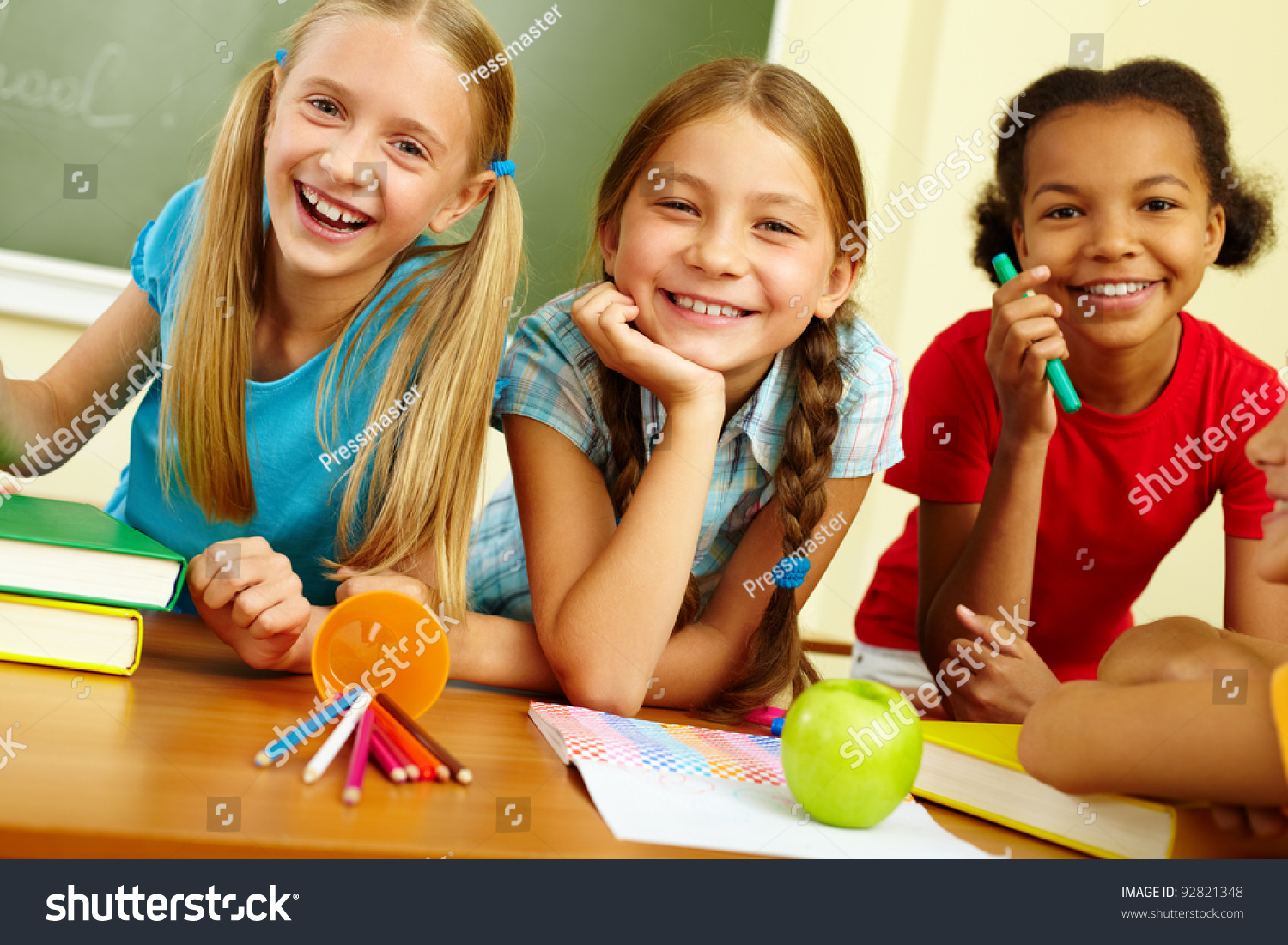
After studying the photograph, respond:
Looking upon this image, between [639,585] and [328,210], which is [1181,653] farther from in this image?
[328,210]

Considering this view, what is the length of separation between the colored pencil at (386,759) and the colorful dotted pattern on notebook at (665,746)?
0.12 meters

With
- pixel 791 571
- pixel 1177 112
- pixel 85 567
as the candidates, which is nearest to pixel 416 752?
pixel 85 567

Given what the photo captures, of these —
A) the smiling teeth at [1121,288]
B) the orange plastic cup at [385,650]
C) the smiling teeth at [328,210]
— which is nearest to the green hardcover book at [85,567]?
the orange plastic cup at [385,650]

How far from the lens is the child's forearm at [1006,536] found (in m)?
1.14

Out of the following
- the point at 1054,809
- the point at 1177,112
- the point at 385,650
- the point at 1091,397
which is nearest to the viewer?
the point at 1054,809

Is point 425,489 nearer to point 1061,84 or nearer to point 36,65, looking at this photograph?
Answer: point 1061,84

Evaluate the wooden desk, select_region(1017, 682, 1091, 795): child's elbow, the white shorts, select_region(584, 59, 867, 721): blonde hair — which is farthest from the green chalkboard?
select_region(1017, 682, 1091, 795): child's elbow

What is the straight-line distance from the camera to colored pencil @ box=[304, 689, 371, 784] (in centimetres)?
51

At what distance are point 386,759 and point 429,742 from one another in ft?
0.12

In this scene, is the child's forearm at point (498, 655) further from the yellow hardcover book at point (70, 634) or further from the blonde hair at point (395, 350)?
the yellow hardcover book at point (70, 634)

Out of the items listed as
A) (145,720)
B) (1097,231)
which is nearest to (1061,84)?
(1097,231)

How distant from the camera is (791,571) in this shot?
99 cm

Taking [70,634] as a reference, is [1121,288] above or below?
above

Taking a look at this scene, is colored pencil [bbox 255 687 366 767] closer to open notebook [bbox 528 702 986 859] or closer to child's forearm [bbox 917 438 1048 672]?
open notebook [bbox 528 702 986 859]
